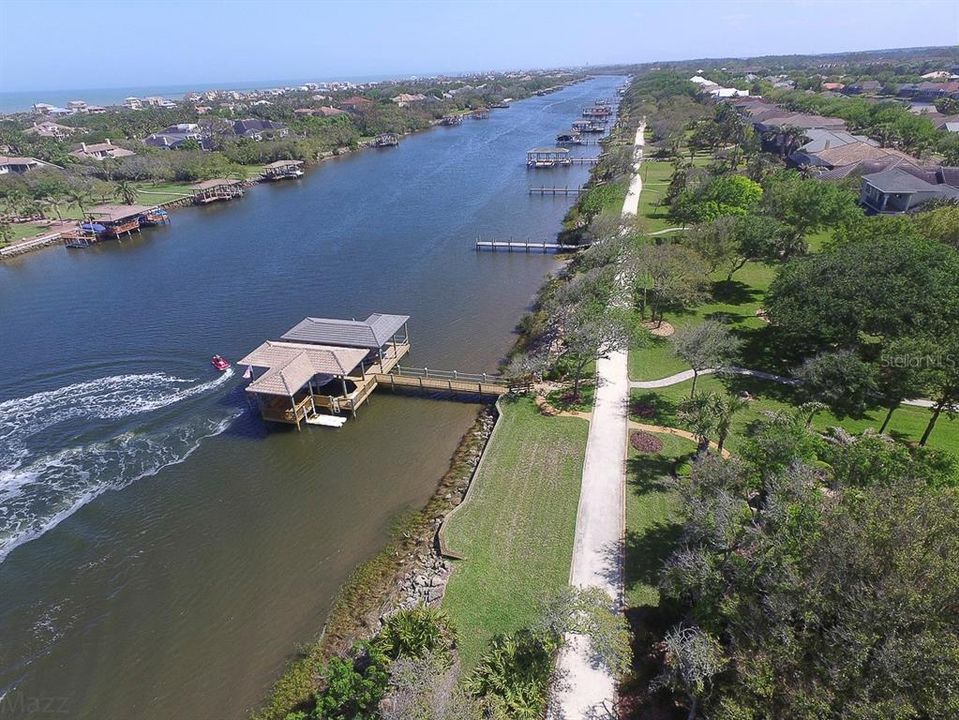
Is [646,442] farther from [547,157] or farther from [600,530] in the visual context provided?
[547,157]

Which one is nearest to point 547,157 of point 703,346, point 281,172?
point 281,172

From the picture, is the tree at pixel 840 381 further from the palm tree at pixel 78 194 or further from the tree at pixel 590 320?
the palm tree at pixel 78 194

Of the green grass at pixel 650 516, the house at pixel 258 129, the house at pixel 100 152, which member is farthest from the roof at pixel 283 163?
the green grass at pixel 650 516

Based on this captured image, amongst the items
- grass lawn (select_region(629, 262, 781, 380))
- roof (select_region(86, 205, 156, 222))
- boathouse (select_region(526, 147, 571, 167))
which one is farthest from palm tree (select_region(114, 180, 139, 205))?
grass lawn (select_region(629, 262, 781, 380))

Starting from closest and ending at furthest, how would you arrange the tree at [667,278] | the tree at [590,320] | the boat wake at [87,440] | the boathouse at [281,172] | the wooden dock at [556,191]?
the boat wake at [87,440]
the tree at [590,320]
the tree at [667,278]
the wooden dock at [556,191]
the boathouse at [281,172]

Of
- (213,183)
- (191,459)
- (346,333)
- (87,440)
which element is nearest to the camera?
(191,459)

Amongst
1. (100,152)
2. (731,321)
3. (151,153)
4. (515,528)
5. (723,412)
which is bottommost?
(515,528)

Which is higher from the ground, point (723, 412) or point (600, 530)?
point (723, 412)

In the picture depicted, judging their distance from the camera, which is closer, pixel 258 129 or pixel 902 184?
pixel 902 184
